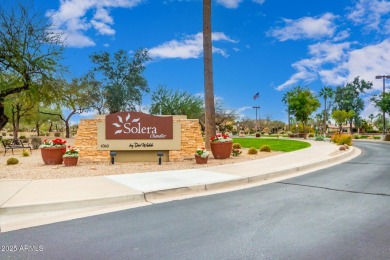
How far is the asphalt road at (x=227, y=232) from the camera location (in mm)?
3842

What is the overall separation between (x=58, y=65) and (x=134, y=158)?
11.0 m

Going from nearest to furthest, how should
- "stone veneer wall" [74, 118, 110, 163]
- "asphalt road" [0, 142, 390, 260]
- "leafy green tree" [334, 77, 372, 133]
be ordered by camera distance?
"asphalt road" [0, 142, 390, 260] → "stone veneer wall" [74, 118, 110, 163] → "leafy green tree" [334, 77, 372, 133]

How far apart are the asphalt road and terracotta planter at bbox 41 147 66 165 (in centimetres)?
828

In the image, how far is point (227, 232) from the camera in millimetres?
4531

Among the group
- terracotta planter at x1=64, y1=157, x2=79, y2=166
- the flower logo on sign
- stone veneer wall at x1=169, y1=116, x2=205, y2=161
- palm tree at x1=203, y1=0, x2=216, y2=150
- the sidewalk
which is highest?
palm tree at x1=203, y1=0, x2=216, y2=150

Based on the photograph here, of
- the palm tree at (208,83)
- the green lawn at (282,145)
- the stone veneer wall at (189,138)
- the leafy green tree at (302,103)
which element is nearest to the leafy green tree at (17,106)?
the stone veneer wall at (189,138)

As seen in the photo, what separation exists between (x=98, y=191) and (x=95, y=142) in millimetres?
8284

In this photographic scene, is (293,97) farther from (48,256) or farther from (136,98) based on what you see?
(48,256)

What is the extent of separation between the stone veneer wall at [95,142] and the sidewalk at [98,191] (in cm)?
527

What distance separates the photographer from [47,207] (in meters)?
5.79

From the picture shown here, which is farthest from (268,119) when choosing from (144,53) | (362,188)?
(362,188)

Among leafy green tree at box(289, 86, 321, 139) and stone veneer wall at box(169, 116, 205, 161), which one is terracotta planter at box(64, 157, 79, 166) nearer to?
stone veneer wall at box(169, 116, 205, 161)

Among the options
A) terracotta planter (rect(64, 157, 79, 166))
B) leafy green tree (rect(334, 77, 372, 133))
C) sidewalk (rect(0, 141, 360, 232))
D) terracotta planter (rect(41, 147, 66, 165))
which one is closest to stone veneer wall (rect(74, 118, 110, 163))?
terracotta planter (rect(41, 147, 66, 165))

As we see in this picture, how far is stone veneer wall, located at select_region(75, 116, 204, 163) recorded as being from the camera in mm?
14117
